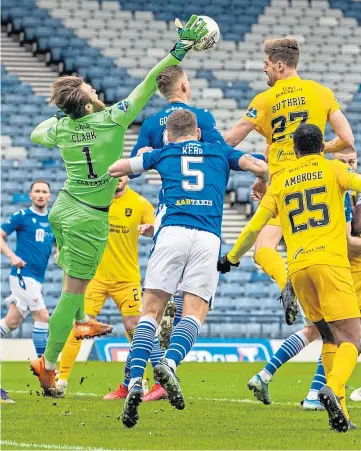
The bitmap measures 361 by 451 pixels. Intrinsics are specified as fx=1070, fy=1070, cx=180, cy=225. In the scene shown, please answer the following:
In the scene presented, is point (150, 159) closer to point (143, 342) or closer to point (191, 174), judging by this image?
point (191, 174)

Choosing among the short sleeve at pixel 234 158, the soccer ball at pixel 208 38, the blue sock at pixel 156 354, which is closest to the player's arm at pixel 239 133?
the soccer ball at pixel 208 38

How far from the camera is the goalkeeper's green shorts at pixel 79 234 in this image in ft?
28.0

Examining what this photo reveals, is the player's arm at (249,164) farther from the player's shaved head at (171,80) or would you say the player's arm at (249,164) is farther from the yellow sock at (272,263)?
the yellow sock at (272,263)

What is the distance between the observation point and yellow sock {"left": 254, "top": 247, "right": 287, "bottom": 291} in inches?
341

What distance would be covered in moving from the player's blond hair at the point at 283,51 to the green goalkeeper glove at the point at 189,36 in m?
0.53

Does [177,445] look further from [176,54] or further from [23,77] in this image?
[23,77]

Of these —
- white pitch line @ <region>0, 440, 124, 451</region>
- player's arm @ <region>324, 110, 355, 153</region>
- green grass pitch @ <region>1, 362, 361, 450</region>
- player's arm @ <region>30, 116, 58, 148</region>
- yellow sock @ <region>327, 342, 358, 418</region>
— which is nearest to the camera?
white pitch line @ <region>0, 440, 124, 451</region>

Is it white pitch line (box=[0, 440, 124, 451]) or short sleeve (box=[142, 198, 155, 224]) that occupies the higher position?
short sleeve (box=[142, 198, 155, 224])

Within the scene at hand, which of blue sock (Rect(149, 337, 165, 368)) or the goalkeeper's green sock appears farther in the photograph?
blue sock (Rect(149, 337, 165, 368))

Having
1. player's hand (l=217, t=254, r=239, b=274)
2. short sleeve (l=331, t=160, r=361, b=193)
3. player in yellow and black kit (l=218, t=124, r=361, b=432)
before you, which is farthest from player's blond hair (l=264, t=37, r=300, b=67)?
player's hand (l=217, t=254, r=239, b=274)

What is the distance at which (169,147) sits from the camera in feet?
24.1

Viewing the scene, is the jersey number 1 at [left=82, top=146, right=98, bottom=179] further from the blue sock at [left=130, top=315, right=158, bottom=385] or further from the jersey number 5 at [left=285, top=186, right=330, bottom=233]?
the jersey number 5 at [left=285, top=186, right=330, bottom=233]

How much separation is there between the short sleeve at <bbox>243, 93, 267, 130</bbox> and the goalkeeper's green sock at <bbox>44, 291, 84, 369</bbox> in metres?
1.98

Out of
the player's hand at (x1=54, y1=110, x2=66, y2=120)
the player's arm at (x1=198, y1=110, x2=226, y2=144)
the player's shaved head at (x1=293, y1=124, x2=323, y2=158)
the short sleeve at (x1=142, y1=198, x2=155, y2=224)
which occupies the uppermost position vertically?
the player's hand at (x1=54, y1=110, x2=66, y2=120)
